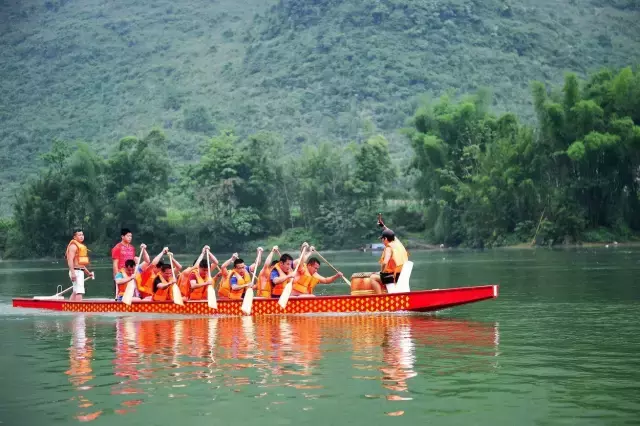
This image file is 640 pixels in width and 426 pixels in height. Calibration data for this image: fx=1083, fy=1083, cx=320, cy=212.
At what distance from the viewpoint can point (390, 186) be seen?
85.8 metres

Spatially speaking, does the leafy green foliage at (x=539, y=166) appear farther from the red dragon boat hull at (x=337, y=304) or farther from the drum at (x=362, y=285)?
the red dragon boat hull at (x=337, y=304)

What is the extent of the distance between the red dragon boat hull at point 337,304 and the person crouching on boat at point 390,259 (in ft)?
1.43

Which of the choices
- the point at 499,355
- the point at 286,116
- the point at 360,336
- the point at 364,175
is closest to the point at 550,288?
the point at 360,336

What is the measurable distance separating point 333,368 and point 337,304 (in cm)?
635

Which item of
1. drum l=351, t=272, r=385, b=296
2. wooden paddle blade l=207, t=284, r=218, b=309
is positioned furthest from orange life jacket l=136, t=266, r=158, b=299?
drum l=351, t=272, r=385, b=296

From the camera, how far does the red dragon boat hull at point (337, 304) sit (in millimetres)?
20391

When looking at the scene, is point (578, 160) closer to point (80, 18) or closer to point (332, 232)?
A: point (332, 232)

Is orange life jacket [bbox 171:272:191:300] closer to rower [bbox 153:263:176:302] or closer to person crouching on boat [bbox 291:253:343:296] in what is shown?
rower [bbox 153:263:176:302]

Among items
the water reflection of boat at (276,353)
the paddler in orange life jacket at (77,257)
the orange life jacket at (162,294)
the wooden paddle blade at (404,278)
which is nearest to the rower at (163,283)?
the orange life jacket at (162,294)

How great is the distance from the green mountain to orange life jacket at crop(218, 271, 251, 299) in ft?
353

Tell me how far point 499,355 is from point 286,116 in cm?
13061

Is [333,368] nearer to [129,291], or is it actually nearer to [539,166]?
[129,291]

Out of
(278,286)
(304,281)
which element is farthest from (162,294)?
(304,281)

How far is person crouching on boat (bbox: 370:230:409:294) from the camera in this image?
68.1 ft
